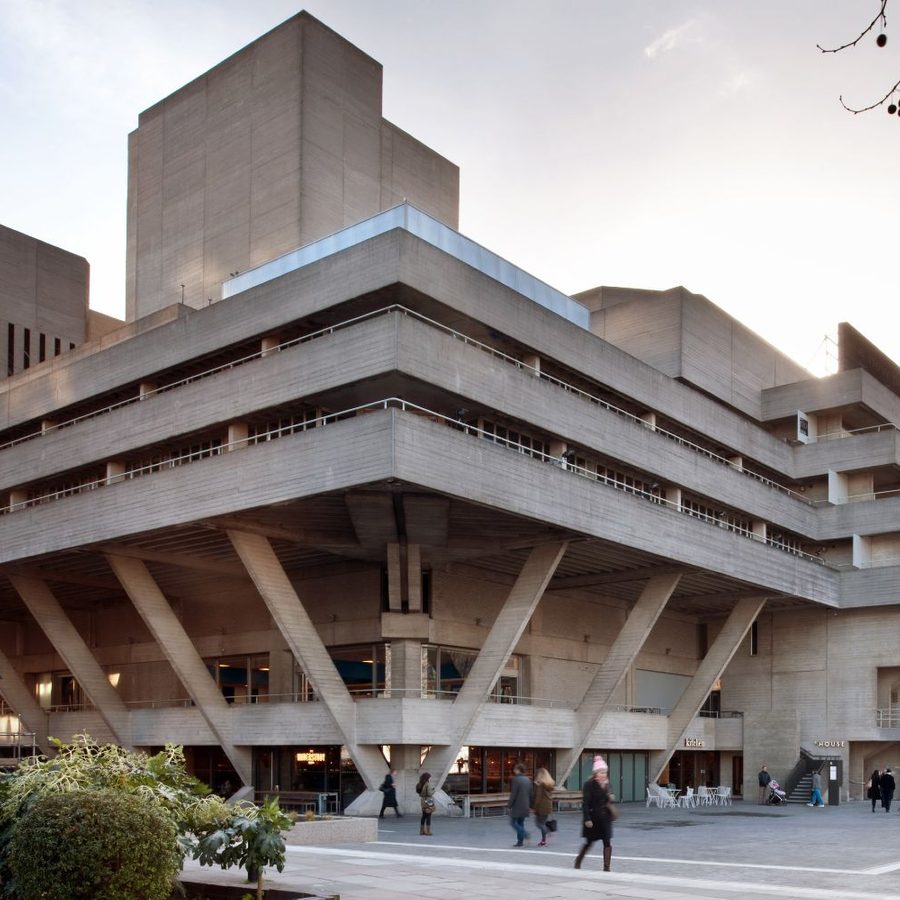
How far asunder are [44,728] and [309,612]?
13.0 metres

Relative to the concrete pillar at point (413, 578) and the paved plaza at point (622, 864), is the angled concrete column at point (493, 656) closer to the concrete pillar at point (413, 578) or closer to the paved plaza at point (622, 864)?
the concrete pillar at point (413, 578)

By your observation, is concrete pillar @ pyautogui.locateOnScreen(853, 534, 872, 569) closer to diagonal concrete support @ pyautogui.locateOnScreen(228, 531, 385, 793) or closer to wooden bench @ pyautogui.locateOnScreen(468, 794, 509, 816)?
wooden bench @ pyautogui.locateOnScreen(468, 794, 509, 816)

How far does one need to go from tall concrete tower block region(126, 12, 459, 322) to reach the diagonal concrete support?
16836 mm

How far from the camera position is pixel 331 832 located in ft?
79.2

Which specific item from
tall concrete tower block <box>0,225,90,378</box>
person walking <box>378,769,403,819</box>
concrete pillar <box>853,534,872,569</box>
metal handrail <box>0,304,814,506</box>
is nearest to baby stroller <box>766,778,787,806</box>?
concrete pillar <box>853,534,872,569</box>

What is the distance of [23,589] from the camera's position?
44.8 metres

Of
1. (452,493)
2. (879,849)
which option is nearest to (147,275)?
(452,493)

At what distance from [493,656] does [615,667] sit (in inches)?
296

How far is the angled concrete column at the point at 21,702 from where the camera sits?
4712 cm

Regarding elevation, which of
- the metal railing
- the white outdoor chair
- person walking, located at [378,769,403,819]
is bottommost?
the white outdoor chair

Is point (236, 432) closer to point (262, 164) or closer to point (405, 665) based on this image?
point (405, 665)

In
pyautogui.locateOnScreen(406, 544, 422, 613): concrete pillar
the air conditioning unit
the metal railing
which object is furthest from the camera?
the metal railing

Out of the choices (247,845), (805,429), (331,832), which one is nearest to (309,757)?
(331,832)

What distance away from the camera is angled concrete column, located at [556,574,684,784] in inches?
1645
